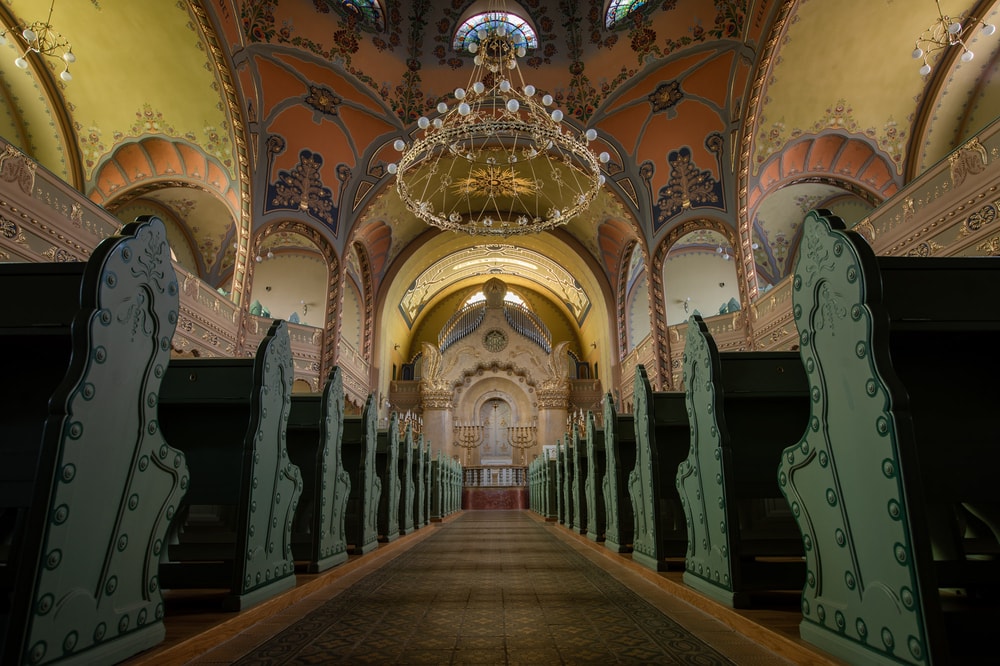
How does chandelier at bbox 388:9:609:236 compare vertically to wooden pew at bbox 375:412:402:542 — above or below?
above

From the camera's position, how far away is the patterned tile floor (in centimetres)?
176

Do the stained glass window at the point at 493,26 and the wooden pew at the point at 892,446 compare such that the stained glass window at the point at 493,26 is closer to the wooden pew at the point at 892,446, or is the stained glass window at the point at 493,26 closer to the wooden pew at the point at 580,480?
the wooden pew at the point at 580,480

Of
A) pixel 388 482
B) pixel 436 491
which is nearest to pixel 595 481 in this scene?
pixel 388 482

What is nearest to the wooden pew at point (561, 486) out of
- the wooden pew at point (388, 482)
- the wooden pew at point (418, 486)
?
the wooden pew at point (418, 486)

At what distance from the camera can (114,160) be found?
10602mm

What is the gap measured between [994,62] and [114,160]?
15731 millimetres

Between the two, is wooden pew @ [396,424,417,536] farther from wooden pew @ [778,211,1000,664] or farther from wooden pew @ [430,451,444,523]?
wooden pew @ [778,211,1000,664]

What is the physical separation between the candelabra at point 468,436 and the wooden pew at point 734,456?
56.9 ft

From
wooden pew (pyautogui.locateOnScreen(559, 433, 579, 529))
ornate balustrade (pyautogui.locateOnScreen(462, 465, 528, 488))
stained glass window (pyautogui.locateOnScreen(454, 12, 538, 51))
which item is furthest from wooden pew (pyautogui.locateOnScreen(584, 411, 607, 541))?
ornate balustrade (pyautogui.locateOnScreen(462, 465, 528, 488))

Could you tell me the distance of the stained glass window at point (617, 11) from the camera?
11172 millimetres

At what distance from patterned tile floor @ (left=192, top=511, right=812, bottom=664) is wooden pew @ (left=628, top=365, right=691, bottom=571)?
0.35 m

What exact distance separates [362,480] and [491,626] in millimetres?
2716

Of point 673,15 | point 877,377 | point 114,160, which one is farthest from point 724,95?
point 114,160

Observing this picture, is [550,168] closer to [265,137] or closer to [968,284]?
[265,137]
